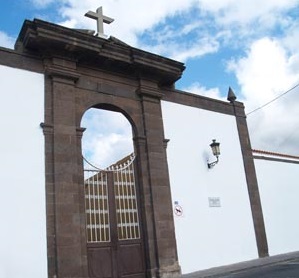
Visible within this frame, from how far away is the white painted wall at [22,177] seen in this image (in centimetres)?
663

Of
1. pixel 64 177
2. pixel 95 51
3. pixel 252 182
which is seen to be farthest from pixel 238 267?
pixel 95 51

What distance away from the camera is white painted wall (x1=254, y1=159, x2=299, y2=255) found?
11.2 metres

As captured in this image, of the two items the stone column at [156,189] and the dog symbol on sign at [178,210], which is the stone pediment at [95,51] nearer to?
the stone column at [156,189]

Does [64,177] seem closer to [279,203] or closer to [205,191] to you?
[205,191]

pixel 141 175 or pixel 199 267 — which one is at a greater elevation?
pixel 141 175

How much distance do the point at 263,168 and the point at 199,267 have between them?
163 inches

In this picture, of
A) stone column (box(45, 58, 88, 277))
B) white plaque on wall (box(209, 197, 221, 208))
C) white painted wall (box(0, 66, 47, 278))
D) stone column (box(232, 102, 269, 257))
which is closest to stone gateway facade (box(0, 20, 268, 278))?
stone column (box(45, 58, 88, 277))

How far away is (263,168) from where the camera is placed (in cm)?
1173

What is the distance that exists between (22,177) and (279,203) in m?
7.90

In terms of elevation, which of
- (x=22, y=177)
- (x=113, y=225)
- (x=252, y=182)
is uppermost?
(x=252, y=182)

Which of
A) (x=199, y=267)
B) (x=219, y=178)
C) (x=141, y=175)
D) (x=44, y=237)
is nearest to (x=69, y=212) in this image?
(x=44, y=237)

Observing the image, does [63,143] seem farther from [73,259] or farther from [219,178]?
[219,178]

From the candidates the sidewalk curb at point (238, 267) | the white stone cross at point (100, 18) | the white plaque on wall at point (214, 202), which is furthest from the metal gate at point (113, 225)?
the white stone cross at point (100, 18)

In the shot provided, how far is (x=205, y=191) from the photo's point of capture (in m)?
9.77
